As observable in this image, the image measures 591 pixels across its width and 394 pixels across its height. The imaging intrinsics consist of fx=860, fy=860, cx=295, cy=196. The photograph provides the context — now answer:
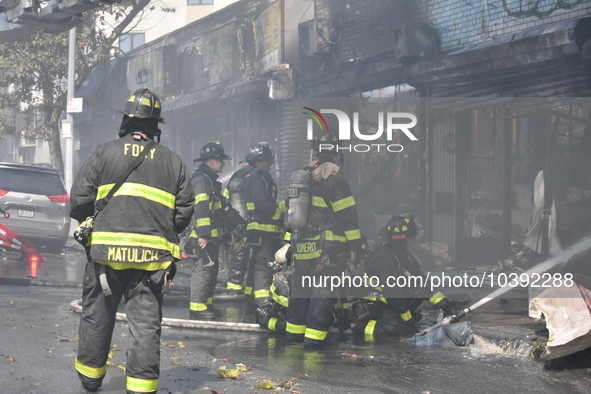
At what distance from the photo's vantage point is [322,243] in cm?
746

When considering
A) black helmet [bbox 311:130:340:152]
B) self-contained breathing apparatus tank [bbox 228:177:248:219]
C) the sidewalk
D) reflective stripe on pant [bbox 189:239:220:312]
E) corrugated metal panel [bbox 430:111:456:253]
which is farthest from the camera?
corrugated metal panel [bbox 430:111:456:253]

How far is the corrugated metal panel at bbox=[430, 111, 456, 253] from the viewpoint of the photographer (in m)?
13.5

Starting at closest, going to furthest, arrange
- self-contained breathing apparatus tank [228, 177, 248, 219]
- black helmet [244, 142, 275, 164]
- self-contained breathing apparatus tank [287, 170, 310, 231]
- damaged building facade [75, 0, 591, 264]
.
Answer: self-contained breathing apparatus tank [287, 170, 310, 231]
black helmet [244, 142, 275, 164]
self-contained breathing apparatus tank [228, 177, 248, 219]
damaged building facade [75, 0, 591, 264]

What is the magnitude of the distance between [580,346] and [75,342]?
3857 mm

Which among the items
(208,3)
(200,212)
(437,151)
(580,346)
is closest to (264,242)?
(200,212)

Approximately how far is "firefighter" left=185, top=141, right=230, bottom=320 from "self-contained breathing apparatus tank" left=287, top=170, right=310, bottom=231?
1500mm

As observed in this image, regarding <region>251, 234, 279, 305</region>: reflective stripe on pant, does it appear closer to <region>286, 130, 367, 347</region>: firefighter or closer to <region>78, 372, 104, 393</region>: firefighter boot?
<region>286, 130, 367, 347</region>: firefighter

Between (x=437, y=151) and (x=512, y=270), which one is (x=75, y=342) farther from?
(x=437, y=151)

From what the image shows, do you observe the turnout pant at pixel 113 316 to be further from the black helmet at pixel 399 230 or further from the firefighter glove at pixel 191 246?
the firefighter glove at pixel 191 246

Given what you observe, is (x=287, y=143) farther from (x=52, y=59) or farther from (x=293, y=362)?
(x=293, y=362)

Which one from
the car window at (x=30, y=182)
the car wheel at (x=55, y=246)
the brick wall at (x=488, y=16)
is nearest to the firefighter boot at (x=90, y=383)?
the brick wall at (x=488, y=16)

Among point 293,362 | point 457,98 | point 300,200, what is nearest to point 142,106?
point 293,362

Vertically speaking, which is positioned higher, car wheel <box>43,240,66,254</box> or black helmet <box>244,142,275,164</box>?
black helmet <box>244,142,275,164</box>

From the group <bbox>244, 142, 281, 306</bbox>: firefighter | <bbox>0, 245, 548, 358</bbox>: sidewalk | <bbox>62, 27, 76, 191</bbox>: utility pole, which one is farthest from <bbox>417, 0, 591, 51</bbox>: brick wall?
<bbox>62, 27, 76, 191</bbox>: utility pole
